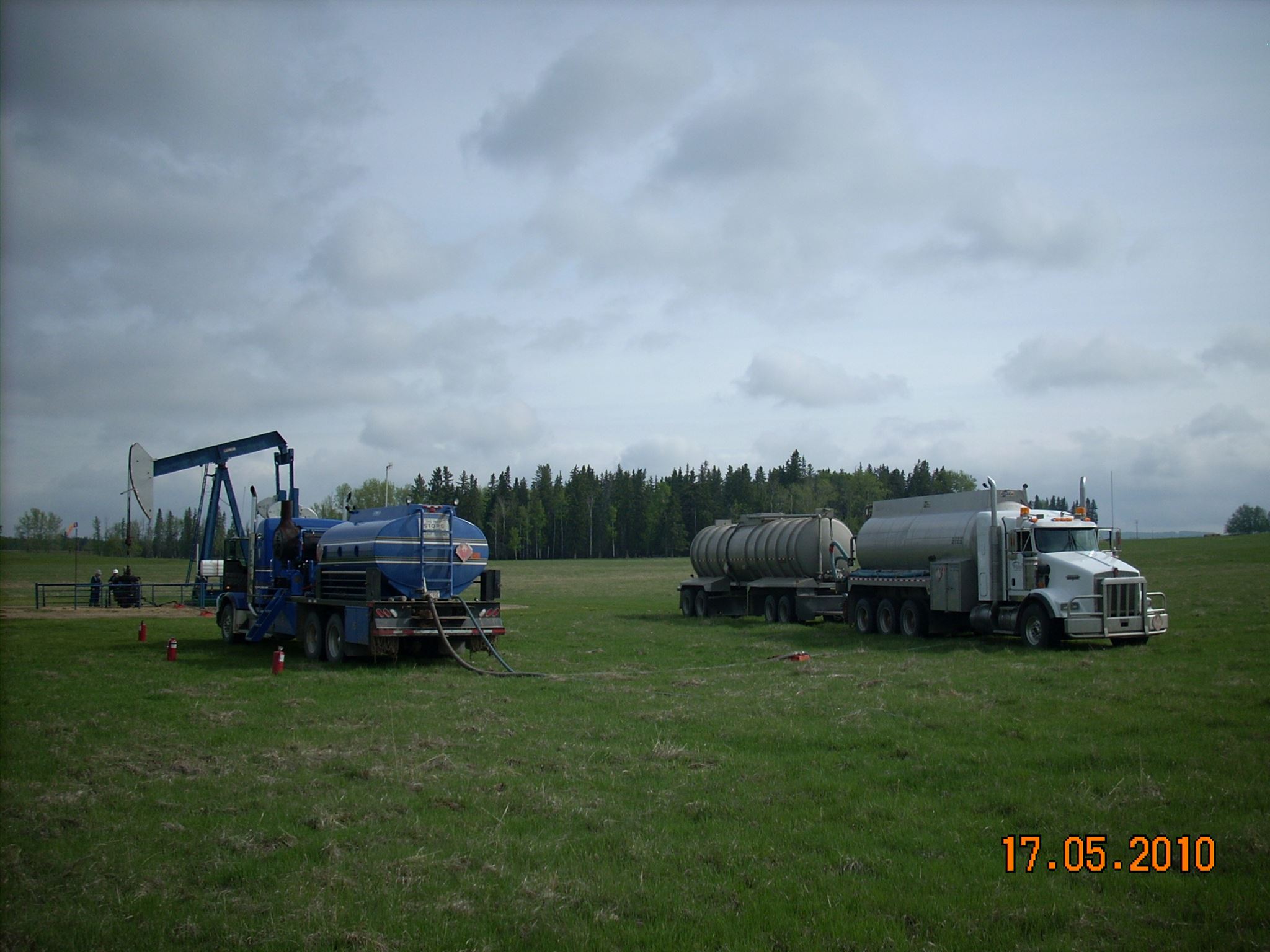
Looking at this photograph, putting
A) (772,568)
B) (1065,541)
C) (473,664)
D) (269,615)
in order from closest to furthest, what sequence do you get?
(473,664) < (1065,541) < (269,615) < (772,568)

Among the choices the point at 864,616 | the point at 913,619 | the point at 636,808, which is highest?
the point at 636,808

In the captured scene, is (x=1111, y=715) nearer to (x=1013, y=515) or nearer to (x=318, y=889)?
(x=318, y=889)

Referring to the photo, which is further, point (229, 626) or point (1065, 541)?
point (229, 626)

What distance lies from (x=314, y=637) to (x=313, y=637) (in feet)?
0.13

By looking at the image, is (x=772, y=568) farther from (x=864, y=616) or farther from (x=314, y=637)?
(x=314, y=637)

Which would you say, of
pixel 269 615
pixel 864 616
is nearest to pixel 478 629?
pixel 269 615

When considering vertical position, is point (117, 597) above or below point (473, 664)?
below

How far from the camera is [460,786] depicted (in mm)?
9711

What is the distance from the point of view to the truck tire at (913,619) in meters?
26.1

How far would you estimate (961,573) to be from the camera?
79.7 feet

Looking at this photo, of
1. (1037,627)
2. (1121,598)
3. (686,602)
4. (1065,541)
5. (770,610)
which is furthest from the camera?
(686,602)

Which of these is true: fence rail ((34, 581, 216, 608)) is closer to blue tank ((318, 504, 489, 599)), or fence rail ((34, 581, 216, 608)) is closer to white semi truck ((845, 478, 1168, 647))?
blue tank ((318, 504, 489, 599))

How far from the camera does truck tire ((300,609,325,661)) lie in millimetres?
21922

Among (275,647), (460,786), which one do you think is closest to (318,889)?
(460,786)
